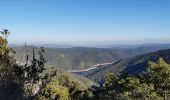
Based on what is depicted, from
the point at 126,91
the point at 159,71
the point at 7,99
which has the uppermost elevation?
the point at 159,71

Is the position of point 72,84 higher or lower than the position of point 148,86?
lower

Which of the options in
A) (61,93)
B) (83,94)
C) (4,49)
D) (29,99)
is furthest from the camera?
(4,49)

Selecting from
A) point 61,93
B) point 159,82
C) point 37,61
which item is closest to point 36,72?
point 37,61

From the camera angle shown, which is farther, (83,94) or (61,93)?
(83,94)

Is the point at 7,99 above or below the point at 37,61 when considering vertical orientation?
below

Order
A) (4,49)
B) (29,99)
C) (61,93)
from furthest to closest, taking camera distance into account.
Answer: (4,49) < (29,99) < (61,93)

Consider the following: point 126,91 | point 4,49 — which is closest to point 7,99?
point 4,49

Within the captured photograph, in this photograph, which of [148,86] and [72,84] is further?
[72,84]

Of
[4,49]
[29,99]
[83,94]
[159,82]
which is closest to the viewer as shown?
[159,82]

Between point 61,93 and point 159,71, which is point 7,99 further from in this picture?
point 159,71

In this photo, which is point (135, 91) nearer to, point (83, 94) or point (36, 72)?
point (83, 94)
